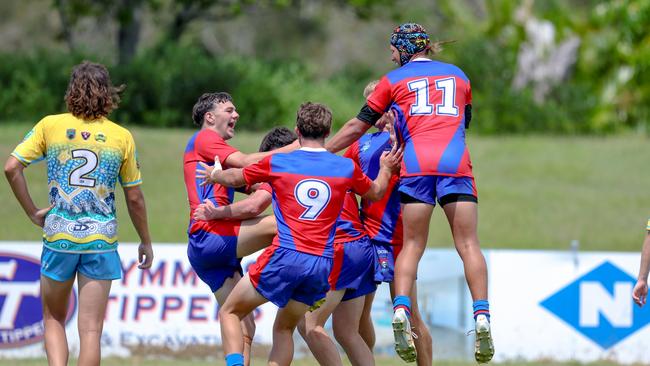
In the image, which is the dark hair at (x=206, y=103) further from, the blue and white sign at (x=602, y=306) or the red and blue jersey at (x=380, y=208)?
the blue and white sign at (x=602, y=306)

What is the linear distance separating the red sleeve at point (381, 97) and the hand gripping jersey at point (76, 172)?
174 centimetres

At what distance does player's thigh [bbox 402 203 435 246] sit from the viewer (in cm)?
716

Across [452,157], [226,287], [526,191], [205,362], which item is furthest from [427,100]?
[526,191]

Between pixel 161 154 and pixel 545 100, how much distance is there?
12.8m

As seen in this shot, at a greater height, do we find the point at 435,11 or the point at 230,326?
the point at 435,11

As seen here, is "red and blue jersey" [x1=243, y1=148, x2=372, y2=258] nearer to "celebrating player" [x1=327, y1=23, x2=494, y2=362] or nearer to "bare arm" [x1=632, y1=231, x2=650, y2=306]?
"celebrating player" [x1=327, y1=23, x2=494, y2=362]

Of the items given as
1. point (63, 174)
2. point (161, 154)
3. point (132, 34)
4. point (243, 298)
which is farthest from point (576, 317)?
point (132, 34)

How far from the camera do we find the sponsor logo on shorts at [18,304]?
11305mm

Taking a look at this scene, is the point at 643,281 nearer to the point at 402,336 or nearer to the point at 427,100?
the point at 402,336

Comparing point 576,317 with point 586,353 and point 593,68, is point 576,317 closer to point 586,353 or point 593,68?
point 586,353

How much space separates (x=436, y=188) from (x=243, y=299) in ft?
4.98

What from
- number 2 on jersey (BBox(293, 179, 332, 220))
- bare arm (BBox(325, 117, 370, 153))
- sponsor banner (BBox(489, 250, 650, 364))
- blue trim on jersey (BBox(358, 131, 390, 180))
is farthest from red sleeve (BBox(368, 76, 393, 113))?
sponsor banner (BBox(489, 250, 650, 364))

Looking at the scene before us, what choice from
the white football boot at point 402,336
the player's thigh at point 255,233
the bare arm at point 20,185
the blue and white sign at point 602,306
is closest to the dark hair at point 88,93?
the bare arm at point 20,185

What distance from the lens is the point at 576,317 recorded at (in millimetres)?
11578
